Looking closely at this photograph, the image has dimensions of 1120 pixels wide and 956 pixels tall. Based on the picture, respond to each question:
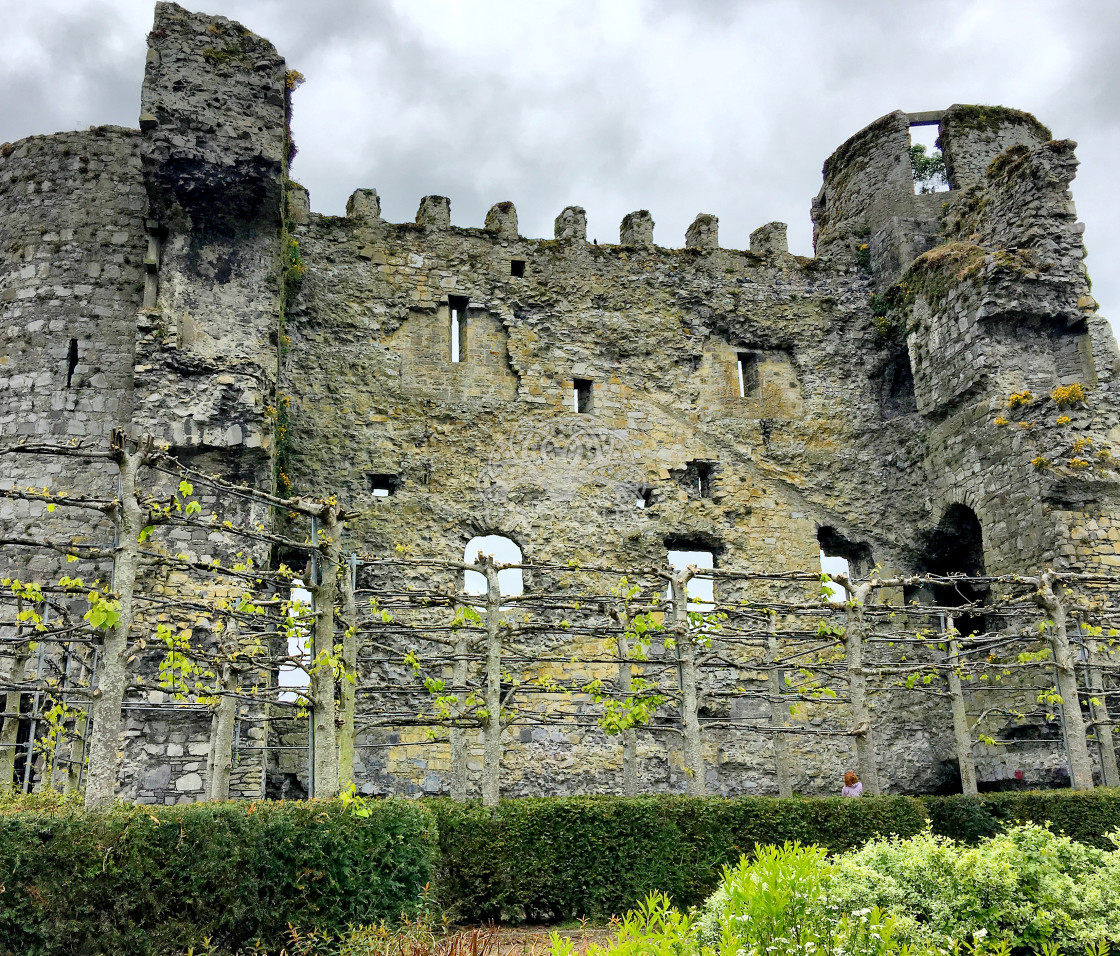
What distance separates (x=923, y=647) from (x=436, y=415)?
870 centimetres

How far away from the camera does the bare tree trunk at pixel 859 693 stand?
1191cm

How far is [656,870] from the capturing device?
9.40 meters

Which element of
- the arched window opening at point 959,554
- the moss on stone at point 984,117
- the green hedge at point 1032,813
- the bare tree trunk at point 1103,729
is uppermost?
the moss on stone at point 984,117

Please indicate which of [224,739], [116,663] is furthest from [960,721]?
[116,663]

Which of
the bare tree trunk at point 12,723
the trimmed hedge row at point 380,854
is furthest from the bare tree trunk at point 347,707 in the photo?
the bare tree trunk at point 12,723

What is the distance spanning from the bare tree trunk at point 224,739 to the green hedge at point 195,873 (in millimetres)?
3106

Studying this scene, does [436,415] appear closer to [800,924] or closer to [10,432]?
[10,432]

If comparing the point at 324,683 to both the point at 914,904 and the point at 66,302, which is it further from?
the point at 66,302

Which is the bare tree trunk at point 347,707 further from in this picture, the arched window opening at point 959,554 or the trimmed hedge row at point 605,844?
the arched window opening at point 959,554

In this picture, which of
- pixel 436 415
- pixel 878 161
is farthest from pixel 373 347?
pixel 878 161

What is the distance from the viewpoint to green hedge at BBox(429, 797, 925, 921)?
9133mm

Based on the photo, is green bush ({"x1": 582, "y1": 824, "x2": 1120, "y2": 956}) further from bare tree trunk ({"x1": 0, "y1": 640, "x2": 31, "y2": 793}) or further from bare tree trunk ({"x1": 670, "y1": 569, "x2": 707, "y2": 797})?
bare tree trunk ({"x1": 0, "y1": 640, "x2": 31, "y2": 793})

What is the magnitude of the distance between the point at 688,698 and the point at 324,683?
15.5 feet

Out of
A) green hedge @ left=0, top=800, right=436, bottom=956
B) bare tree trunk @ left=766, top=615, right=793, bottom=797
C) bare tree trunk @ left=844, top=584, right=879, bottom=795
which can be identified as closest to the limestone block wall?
green hedge @ left=0, top=800, right=436, bottom=956
